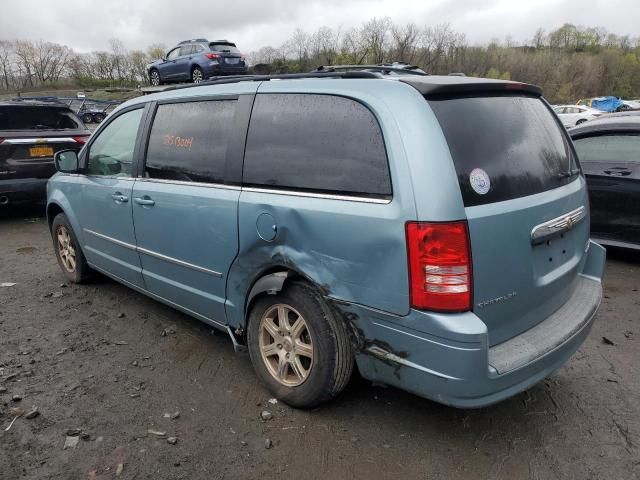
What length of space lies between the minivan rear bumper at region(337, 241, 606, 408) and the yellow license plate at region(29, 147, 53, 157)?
266 inches

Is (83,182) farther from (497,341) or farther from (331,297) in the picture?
(497,341)

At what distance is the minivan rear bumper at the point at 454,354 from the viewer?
2.18 metres

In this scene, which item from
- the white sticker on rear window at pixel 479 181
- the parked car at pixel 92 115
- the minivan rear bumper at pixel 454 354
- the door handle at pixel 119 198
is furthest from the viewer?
the parked car at pixel 92 115

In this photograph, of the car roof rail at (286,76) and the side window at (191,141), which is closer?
the car roof rail at (286,76)

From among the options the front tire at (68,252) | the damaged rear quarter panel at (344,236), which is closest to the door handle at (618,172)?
the damaged rear quarter panel at (344,236)

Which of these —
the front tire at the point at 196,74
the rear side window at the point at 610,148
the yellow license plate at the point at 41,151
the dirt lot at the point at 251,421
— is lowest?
the dirt lot at the point at 251,421

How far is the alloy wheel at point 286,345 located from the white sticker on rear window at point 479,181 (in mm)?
1095

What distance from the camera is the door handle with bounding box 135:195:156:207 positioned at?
3.54m

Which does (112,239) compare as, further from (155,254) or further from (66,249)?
(66,249)

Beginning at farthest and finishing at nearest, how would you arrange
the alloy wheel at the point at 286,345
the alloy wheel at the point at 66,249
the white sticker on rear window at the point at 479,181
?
the alloy wheel at the point at 66,249, the alloy wheel at the point at 286,345, the white sticker on rear window at the point at 479,181

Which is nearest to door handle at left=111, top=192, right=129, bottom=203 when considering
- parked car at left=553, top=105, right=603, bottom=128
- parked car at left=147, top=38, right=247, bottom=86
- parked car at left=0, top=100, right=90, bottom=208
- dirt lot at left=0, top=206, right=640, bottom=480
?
dirt lot at left=0, top=206, right=640, bottom=480

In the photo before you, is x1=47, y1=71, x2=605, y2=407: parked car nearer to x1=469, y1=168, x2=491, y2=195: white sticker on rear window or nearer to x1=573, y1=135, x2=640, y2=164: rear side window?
x1=469, y1=168, x2=491, y2=195: white sticker on rear window

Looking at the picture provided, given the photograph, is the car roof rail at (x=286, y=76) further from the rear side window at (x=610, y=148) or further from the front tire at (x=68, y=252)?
the rear side window at (x=610, y=148)

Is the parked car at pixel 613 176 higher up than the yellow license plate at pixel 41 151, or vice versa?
the yellow license plate at pixel 41 151
